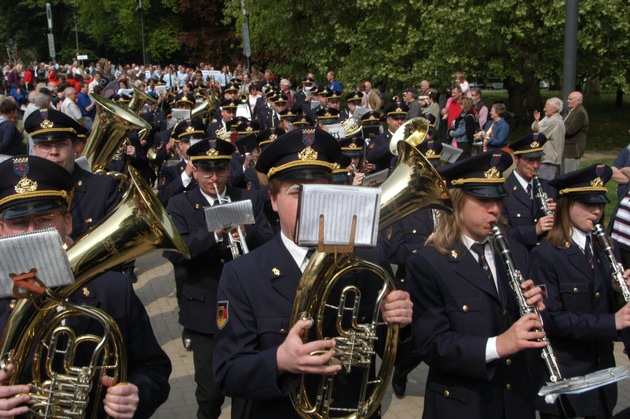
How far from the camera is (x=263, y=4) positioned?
27.8 meters

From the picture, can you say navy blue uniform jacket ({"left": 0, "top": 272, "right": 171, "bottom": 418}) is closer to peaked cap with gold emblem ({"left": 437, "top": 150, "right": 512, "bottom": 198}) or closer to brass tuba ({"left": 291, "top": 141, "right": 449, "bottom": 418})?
brass tuba ({"left": 291, "top": 141, "right": 449, "bottom": 418})

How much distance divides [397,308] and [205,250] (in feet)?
9.20

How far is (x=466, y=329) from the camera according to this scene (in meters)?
3.65

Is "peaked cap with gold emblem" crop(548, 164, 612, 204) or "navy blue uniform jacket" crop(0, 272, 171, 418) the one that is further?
"peaked cap with gold emblem" crop(548, 164, 612, 204)

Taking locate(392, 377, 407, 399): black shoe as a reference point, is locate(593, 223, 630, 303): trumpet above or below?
above

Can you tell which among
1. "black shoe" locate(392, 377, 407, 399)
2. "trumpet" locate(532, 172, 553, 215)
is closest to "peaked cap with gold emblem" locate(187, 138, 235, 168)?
"black shoe" locate(392, 377, 407, 399)

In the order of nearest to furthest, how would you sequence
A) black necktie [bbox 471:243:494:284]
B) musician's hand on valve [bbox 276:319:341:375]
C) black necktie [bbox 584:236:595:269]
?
musician's hand on valve [bbox 276:319:341:375], black necktie [bbox 471:243:494:284], black necktie [bbox 584:236:595:269]

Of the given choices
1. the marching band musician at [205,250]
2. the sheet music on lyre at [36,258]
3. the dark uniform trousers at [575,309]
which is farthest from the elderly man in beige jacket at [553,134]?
the sheet music on lyre at [36,258]

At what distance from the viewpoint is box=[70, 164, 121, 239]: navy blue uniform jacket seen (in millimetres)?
5656

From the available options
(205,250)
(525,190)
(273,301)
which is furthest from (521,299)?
(525,190)

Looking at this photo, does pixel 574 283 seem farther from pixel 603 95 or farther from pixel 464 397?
pixel 603 95

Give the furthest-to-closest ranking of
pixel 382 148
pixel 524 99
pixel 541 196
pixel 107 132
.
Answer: pixel 524 99
pixel 382 148
pixel 107 132
pixel 541 196

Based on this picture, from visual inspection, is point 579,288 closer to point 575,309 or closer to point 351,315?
point 575,309

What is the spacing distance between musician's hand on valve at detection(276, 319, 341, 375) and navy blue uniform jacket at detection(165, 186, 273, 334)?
2.69 m
